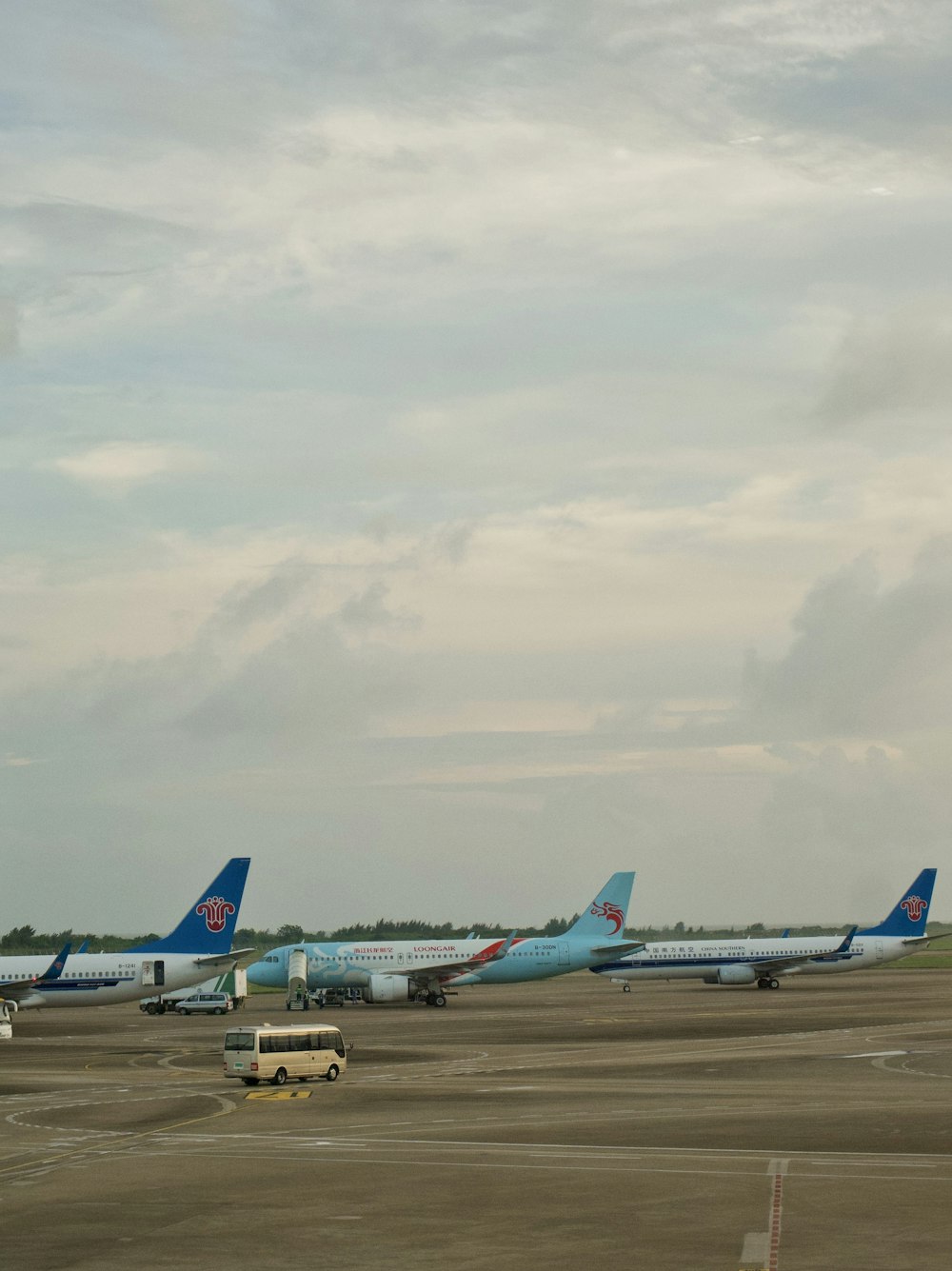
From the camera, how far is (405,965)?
4227 inches

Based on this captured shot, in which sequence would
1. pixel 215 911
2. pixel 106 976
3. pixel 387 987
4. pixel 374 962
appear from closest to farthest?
pixel 106 976, pixel 215 911, pixel 387 987, pixel 374 962

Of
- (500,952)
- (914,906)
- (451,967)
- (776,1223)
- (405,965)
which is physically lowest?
(776,1223)

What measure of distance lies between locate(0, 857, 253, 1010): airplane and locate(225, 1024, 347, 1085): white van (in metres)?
43.6

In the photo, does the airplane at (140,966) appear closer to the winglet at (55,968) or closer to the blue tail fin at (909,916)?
the winglet at (55,968)

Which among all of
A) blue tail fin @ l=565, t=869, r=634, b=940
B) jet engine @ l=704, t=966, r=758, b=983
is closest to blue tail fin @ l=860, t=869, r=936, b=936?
jet engine @ l=704, t=966, r=758, b=983

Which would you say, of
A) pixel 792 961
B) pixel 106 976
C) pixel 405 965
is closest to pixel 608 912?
pixel 792 961

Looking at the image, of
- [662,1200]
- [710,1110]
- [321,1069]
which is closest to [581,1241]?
[662,1200]

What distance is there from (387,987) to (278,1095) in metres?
59.9

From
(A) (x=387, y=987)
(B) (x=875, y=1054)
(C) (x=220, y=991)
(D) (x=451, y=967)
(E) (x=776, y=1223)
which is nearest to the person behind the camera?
(E) (x=776, y=1223)

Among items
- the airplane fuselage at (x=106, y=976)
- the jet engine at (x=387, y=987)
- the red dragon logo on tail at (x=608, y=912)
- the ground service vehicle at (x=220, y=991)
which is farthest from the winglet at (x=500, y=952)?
the airplane fuselage at (x=106, y=976)

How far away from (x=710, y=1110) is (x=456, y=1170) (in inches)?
460

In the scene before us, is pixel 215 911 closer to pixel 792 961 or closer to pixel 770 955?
pixel 770 955

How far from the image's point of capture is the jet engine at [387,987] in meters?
105

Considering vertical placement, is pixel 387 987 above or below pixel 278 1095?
above
